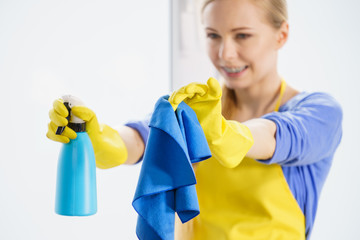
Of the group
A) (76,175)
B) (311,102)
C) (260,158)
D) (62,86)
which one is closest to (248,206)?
(260,158)

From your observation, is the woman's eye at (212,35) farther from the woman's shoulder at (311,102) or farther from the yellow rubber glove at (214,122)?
the yellow rubber glove at (214,122)

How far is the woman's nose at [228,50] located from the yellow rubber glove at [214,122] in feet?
1.21

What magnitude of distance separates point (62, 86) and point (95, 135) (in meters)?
0.75

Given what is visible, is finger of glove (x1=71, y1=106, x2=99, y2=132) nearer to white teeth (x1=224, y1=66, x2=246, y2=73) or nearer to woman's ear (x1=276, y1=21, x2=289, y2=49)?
white teeth (x1=224, y1=66, x2=246, y2=73)

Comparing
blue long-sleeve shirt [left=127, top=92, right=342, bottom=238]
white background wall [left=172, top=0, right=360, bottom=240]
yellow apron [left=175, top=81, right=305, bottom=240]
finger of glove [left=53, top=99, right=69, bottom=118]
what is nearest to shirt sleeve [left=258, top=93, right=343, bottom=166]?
blue long-sleeve shirt [left=127, top=92, right=342, bottom=238]

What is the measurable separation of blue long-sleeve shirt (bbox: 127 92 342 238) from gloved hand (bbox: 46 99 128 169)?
148mm

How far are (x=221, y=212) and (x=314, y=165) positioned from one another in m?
0.32

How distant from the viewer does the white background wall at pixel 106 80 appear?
1.49 meters

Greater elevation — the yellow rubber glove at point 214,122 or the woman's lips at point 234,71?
the woman's lips at point 234,71

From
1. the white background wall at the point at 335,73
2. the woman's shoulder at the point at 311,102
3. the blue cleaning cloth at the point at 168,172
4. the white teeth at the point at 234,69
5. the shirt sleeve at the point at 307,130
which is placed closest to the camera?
the blue cleaning cloth at the point at 168,172

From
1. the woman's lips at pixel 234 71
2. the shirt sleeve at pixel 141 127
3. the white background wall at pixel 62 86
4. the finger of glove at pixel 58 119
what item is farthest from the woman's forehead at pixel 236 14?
the white background wall at pixel 62 86

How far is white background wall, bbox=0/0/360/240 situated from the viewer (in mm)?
1486

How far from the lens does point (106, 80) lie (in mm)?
1873

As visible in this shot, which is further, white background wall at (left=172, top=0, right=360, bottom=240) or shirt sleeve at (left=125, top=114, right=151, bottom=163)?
white background wall at (left=172, top=0, right=360, bottom=240)
